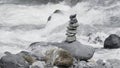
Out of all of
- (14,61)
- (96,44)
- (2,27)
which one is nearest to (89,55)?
(14,61)

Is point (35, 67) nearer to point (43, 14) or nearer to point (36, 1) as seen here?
point (43, 14)

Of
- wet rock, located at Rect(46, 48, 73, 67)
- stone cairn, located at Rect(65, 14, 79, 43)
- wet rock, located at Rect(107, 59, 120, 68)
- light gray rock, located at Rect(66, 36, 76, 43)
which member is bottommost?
wet rock, located at Rect(107, 59, 120, 68)

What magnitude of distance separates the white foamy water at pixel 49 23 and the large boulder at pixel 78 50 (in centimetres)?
315

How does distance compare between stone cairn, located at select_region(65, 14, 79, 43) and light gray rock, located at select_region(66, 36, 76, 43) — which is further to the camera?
light gray rock, located at select_region(66, 36, 76, 43)

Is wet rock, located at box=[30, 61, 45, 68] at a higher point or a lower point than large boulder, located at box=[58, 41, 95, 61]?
lower

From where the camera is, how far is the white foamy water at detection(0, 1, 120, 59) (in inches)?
771

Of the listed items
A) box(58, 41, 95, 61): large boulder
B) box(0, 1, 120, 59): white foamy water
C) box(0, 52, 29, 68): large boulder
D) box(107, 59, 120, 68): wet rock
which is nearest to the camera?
box(0, 52, 29, 68): large boulder

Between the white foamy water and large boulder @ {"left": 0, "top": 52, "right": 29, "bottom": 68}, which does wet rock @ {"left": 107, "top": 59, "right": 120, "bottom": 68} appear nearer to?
the white foamy water

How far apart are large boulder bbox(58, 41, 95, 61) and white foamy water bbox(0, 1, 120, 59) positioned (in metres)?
3.15

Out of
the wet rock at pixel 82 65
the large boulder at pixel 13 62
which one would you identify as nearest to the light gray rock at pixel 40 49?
the large boulder at pixel 13 62

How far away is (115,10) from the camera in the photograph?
23234 millimetres

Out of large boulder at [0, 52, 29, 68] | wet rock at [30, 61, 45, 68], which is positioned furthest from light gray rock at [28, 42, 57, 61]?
large boulder at [0, 52, 29, 68]

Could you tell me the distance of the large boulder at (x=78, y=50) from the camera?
13.3 meters

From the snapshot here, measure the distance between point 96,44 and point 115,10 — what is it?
4.88 meters
